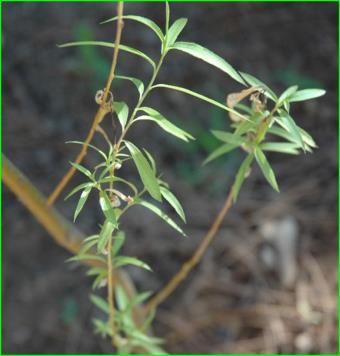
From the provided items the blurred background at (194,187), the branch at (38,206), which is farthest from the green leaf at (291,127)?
the blurred background at (194,187)

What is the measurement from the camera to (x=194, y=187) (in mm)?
2160

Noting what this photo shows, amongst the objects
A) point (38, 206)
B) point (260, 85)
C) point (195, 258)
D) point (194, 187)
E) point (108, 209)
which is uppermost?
point (260, 85)

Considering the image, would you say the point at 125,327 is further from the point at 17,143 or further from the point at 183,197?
the point at 17,143

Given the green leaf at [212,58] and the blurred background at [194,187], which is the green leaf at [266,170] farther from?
the blurred background at [194,187]

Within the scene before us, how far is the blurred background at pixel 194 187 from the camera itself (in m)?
1.92

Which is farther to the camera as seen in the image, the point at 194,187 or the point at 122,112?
the point at 194,187

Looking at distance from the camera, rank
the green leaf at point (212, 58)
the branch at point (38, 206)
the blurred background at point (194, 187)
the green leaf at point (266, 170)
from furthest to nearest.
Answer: the blurred background at point (194, 187)
the branch at point (38, 206)
the green leaf at point (266, 170)
the green leaf at point (212, 58)

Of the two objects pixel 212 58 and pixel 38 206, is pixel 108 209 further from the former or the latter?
pixel 38 206

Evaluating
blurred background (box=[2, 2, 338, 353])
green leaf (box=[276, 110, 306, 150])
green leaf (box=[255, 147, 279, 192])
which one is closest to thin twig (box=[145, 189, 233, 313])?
green leaf (box=[255, 147, 279, 192])

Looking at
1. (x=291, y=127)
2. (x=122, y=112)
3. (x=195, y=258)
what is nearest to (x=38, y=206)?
(x=195, y=258)

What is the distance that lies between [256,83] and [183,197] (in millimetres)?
1317

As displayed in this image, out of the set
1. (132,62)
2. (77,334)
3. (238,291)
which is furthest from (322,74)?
(77,334)

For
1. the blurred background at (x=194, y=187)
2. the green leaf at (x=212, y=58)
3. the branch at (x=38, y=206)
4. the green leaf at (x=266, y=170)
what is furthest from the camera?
the blurred background at (x=194, y=187)

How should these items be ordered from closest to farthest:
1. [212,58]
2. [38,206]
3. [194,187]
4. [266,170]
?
[212,58] < [266,170] < [38,206] < [194,187]
